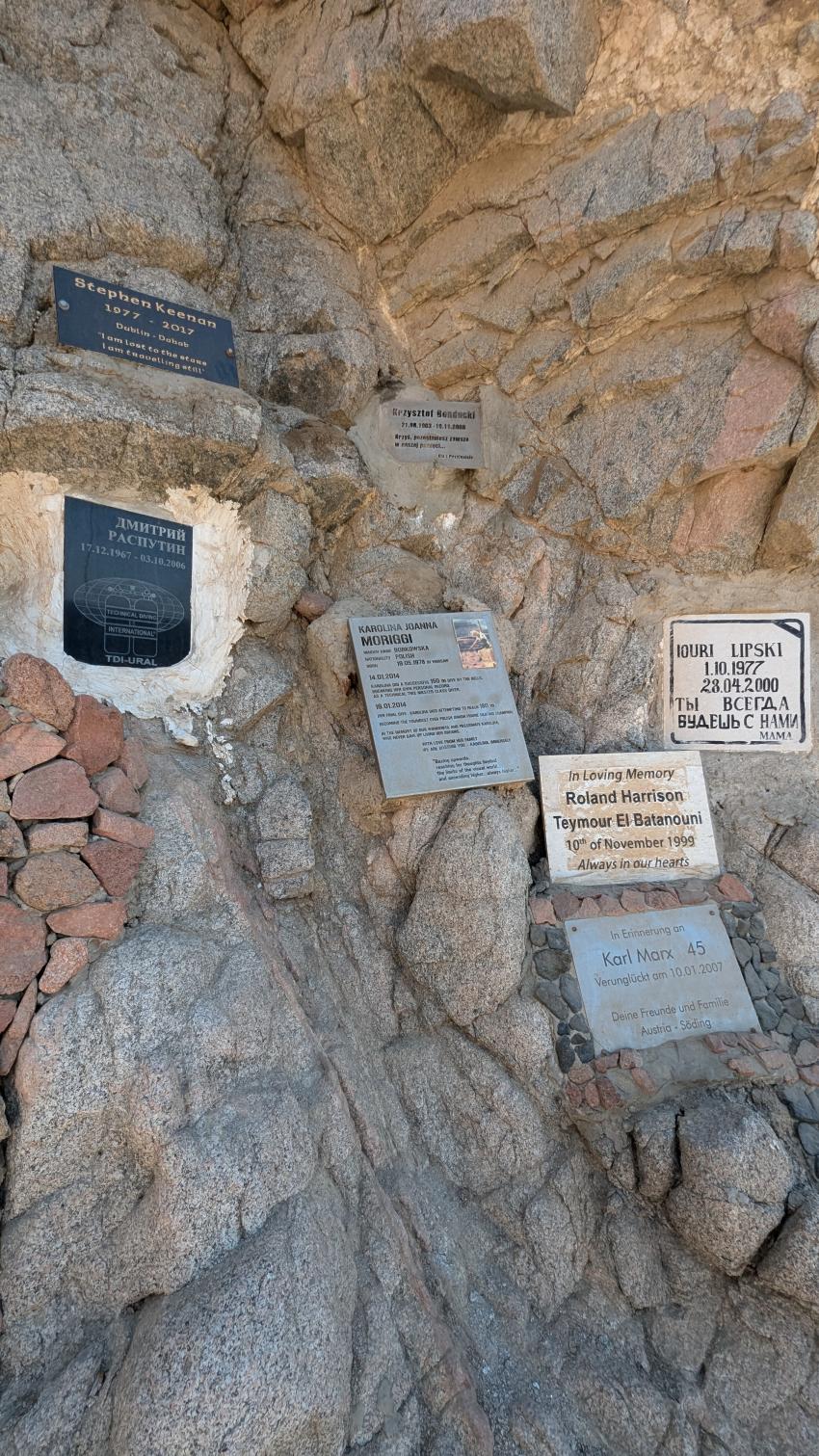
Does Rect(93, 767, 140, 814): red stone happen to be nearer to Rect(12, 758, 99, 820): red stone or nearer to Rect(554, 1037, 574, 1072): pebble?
Rect(12, 758, 99, 820): red stone

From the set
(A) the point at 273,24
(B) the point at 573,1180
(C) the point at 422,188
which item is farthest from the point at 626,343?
(B) the point at 573,1180

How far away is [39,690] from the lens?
310cm

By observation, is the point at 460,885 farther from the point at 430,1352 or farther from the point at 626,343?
the point at 626,343

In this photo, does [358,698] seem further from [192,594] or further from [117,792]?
[117,792]

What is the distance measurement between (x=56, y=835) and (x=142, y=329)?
276 centimetres

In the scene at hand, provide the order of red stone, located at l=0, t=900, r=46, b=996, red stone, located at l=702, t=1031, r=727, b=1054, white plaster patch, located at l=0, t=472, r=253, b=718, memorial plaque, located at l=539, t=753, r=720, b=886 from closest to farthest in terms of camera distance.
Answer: red stone, located at l=0, t=900, r=46, b=996
red stone, located at l=702, t=1031, r=727, b=1054
white plaster patch, located at l=0, t=472, r=253, b=718
memorial plaque, located at l=539, t=753, r=720, b=886

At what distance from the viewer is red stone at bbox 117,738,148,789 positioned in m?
3.37

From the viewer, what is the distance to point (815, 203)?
4.14 metres

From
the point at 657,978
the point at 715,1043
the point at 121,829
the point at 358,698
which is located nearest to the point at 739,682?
the point at 657,978

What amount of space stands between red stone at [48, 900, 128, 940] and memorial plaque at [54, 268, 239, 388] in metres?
2.79

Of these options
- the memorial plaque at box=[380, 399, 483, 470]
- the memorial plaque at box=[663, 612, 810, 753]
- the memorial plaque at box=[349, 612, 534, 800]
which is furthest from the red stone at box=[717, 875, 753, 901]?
the memorial plaque at box=[380, 399, 483, 470]

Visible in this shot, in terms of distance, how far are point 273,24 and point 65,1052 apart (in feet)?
19.4

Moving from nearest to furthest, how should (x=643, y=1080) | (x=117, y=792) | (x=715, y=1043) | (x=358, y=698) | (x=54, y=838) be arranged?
(x=54, y=838) < (x=117, y=792) < (x=643, y=1080) < (x=715, y=1043) < (x=358, y=698)

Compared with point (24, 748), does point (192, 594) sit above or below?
above
